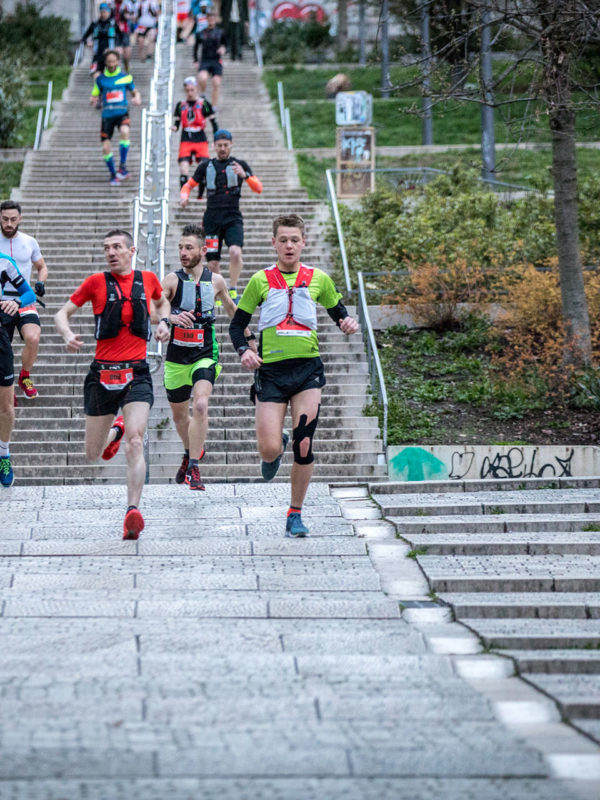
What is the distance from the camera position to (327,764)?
4184mm

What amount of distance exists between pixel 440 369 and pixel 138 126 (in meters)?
11.3

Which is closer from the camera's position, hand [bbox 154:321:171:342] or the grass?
hand [bbox 154:321:171:342]

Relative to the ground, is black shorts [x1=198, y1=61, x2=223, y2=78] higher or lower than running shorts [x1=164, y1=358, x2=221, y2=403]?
higher

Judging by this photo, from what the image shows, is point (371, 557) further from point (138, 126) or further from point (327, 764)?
point (138, 126)

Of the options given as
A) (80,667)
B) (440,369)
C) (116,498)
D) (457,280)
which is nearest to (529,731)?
(80,667)

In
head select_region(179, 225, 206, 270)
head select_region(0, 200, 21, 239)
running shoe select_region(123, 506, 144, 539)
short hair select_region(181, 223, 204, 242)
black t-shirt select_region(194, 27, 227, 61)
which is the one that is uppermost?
black t-shirt select_region(194, 27, 227, 61)

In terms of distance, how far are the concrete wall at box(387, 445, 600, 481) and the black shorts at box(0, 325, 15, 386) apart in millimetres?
4312

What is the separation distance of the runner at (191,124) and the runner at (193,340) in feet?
26.5

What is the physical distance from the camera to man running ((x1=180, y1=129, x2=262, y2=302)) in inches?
522

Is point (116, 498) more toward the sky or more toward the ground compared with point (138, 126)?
more toward the ground

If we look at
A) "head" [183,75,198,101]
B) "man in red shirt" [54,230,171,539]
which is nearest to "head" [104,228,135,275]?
"man in red shirt" [54,230,171,539]

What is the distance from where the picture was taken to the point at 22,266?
10.2 meters

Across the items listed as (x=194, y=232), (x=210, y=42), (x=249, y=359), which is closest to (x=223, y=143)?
(x=194, y=232)

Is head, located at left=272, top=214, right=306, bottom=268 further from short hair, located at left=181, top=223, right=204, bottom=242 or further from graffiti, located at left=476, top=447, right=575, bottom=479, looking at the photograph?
graffiti, located at left=476, top=447, right=575, bottom=479
